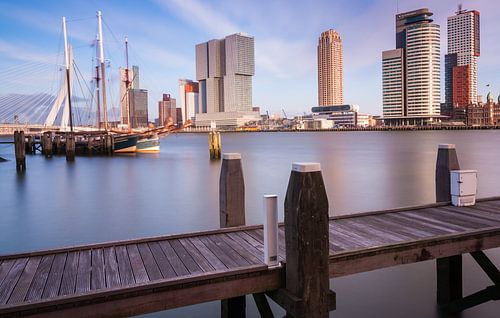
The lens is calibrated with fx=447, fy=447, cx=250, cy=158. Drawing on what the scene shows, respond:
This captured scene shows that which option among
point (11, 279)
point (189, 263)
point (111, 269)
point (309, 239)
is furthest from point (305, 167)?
point (11, 279)

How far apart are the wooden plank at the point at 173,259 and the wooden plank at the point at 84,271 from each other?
1.00 m

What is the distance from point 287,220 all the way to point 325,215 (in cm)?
44

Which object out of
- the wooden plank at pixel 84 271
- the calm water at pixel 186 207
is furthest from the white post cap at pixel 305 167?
the calm water at pixel 186 207

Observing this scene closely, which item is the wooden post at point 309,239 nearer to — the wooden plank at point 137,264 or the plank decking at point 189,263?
the plank decking at point 189,263

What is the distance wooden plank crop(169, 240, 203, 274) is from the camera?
5.46 meters

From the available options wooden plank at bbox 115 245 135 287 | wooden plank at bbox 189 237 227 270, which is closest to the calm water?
wooden plank at bbox 189 237 227 270

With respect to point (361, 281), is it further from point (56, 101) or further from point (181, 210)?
point (56, 101)

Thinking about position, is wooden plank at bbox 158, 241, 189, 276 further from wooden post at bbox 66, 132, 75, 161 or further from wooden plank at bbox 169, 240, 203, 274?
wooden post at bbox 66, 132, 75, 161

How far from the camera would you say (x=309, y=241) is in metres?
4.91

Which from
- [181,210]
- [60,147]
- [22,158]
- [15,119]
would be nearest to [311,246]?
[181,210]

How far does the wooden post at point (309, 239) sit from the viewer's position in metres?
4.86

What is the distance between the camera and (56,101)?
276 ft

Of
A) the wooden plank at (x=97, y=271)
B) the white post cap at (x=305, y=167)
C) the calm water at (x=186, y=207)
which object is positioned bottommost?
the calm water at (x=186, y=207)

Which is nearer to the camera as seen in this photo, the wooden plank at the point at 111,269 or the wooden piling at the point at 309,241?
the wooden piling at the point at 309,241
